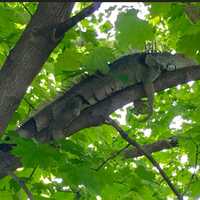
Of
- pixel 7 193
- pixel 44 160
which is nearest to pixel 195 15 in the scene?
pixel 44 160

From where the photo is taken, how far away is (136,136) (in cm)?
724

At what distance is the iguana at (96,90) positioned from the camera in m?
3.06

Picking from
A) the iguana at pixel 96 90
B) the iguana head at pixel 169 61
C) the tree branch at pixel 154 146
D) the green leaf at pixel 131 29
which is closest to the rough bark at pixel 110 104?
the iguana at pixel 96 90

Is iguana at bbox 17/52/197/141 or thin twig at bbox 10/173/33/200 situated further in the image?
iguana at bbox 17/52/197/141

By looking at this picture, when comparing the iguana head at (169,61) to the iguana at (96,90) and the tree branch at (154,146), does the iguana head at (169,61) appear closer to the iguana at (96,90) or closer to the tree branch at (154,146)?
the iguana at (96,90)

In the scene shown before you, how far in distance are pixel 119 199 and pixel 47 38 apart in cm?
137

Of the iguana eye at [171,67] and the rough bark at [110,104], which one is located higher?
the iguana eye at [171,67]

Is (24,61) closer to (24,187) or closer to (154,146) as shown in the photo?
(24,187)

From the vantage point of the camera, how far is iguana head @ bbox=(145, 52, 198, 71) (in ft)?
11.2

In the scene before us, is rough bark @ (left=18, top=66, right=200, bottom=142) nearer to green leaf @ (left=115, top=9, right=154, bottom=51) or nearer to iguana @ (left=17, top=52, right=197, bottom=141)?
iguana @ (left=17, top=52, right=197, bottom=141)

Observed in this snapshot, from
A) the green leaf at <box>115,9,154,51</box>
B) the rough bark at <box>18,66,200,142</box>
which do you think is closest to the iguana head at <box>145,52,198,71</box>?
the rough bark at <box>18,66,200,142</box>

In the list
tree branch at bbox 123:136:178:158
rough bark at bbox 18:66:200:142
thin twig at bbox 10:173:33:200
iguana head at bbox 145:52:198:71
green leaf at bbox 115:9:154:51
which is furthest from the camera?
tree branch at bbox 123:136:178:158

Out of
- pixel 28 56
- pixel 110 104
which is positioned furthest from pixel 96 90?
pixel 28 56

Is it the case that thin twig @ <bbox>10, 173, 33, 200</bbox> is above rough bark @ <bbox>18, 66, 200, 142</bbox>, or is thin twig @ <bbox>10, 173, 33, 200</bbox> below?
below
